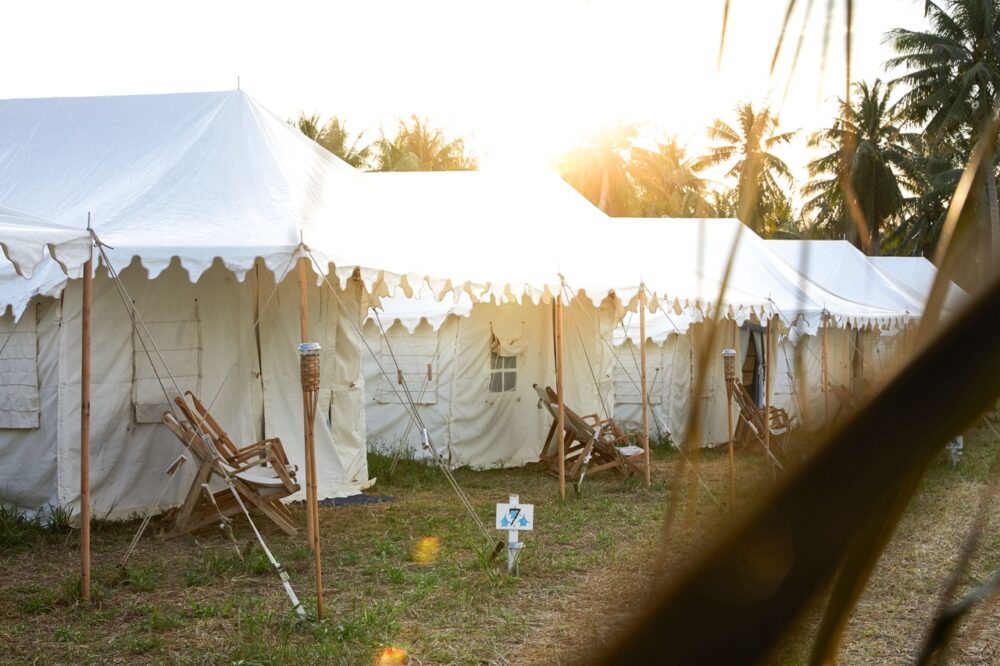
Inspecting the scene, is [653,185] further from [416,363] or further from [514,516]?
[514,516]

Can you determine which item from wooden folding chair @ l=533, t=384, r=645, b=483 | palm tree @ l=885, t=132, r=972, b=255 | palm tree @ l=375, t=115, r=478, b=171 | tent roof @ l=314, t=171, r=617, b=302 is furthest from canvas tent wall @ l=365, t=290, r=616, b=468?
palm tree @ l=375, t=115, r=478, b=171

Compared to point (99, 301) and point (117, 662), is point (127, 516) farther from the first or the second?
point (117, 662)

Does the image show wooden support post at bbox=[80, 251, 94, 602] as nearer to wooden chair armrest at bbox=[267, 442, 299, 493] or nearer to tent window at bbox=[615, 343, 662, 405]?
wooden chair armrest at bbox=[267, 442, 299, 493]

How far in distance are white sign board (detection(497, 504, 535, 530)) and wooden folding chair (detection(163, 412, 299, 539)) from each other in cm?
190

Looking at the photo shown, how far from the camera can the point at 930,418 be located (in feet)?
1.05

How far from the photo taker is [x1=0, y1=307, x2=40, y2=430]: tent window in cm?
839

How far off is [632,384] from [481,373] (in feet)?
11.3

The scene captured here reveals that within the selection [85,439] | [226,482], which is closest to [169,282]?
[226,482]

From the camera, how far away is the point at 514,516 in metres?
6.66

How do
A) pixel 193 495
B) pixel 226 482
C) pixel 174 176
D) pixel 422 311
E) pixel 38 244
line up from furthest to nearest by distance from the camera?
pixel 422 311 < pixel 174 176 < pixel 226 482 < pixel 193 495 < pixel 38 244

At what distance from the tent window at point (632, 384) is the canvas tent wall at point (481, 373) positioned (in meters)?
2.00

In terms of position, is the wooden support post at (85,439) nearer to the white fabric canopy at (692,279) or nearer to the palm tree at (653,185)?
the white fabric canopy at (692,279)

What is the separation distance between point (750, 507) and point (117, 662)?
211 inches

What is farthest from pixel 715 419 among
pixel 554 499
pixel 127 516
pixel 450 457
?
pixel 127 516
